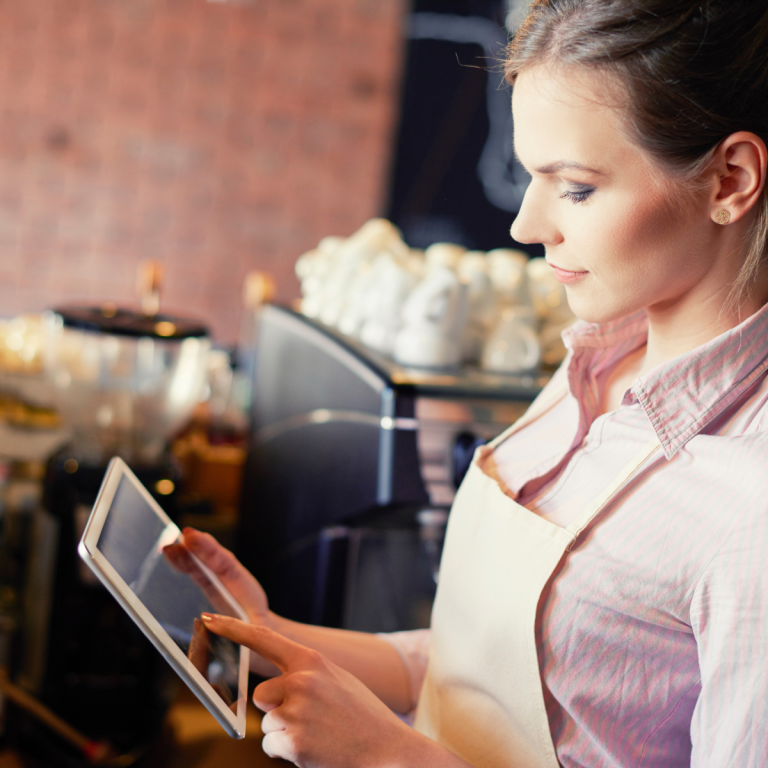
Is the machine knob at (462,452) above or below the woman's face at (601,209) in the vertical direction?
below

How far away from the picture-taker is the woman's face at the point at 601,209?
0.61 m

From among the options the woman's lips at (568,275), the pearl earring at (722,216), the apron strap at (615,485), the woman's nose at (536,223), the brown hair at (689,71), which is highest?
the brown hair at (689,71)

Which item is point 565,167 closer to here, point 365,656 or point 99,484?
point 365,656

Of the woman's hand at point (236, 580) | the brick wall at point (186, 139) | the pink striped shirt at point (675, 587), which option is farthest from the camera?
the brick wall at point (186, 139)

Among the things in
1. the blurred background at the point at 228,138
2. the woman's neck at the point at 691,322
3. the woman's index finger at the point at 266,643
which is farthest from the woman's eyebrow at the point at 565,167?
the blurred background at the point at 228,138

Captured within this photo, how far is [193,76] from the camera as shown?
2926 mm

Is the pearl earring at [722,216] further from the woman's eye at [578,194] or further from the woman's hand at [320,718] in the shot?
the woman's hand at [320,718]

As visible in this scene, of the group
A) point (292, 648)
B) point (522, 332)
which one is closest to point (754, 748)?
point (292, 648)

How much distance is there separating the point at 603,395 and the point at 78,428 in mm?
1152

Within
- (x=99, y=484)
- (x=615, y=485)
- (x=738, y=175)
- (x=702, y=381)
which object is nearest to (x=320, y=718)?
(x=615, y=485)

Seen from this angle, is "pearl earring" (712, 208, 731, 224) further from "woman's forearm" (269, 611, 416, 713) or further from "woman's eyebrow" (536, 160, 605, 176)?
"woman's forearm" (269, 611, 416, 713)

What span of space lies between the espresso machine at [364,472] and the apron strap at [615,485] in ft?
1.61

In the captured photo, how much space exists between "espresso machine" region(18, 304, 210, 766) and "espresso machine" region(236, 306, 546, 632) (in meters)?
0.25

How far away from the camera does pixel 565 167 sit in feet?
2.07
